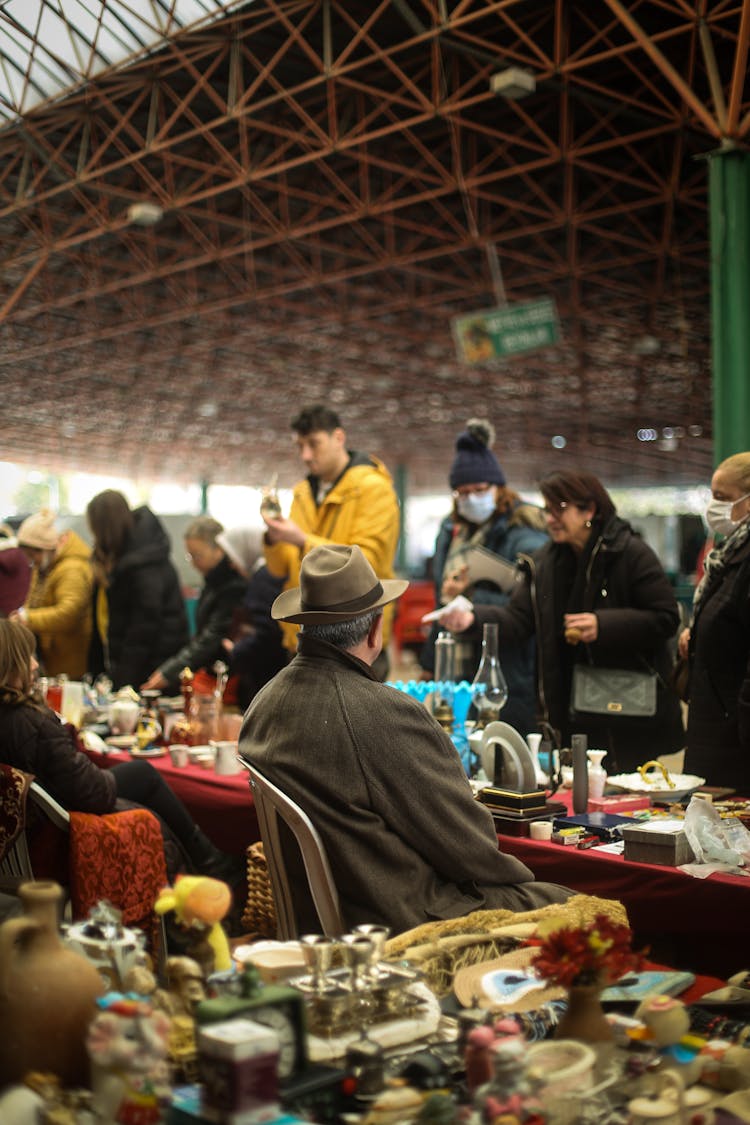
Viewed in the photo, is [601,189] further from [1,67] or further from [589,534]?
[589,534]

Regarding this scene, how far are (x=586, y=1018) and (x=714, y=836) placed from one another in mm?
1120

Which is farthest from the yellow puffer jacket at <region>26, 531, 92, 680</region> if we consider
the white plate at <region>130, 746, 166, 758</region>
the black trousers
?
the black trousers

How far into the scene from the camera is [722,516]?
3678mm

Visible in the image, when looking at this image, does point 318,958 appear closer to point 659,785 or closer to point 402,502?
point 659,785

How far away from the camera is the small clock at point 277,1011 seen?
1402mm

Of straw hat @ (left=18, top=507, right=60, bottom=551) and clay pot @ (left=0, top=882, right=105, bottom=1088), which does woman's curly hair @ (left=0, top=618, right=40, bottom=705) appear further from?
straw hat @ (left=18, top=507, right=60, bottom=551)

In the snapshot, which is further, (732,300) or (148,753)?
(732,300)

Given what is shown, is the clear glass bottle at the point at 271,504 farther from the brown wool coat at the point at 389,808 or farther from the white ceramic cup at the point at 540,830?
the brown wool coat at the point at 389,808

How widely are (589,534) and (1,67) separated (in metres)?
7.50

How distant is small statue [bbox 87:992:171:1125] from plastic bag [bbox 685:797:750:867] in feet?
5.06

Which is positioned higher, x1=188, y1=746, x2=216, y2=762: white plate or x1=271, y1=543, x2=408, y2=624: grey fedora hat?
x1=271, y1=543, x2=408, y2=624: grey fedora hat

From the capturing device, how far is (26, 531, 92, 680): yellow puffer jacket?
5.79 meters

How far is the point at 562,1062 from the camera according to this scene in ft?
4.86

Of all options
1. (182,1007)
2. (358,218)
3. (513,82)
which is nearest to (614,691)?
(182,1007)
